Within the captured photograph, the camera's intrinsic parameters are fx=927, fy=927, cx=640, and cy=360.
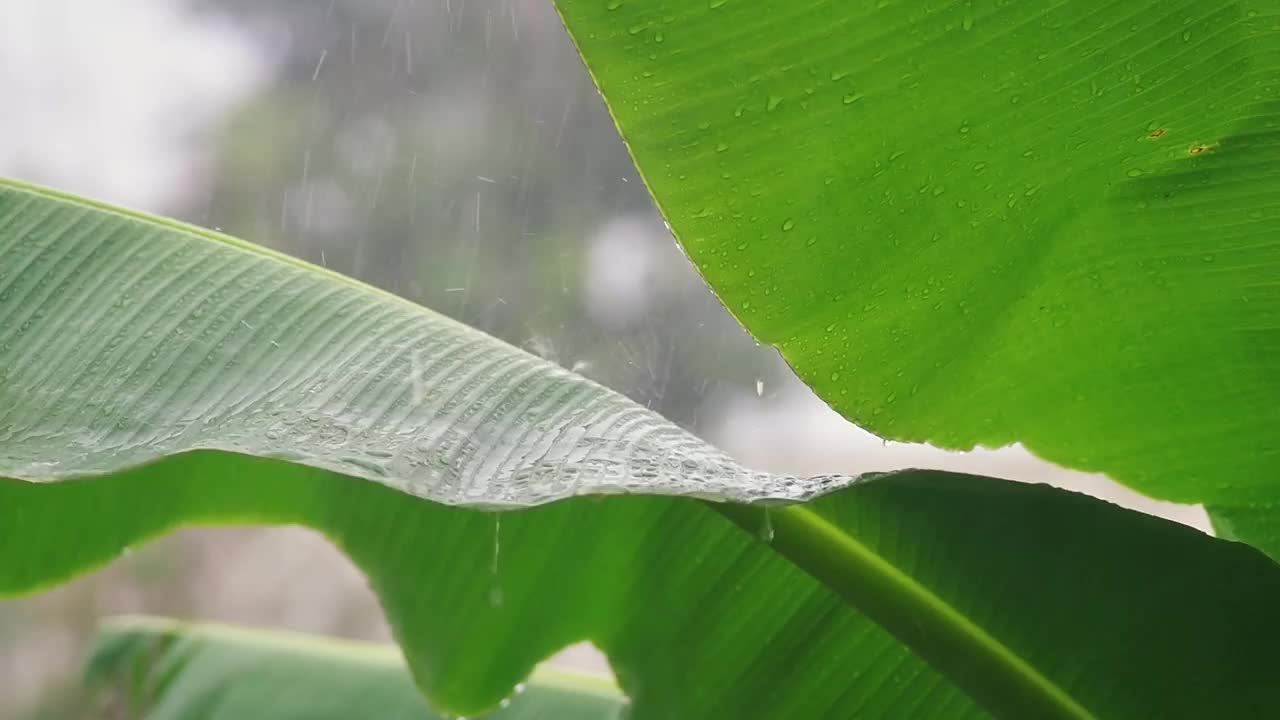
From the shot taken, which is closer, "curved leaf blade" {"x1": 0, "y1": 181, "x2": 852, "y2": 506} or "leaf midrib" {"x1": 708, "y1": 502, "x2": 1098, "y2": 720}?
"curved leaf blade" {"x1": 0, "y1": 181, "x2": 852, "y2": 506}

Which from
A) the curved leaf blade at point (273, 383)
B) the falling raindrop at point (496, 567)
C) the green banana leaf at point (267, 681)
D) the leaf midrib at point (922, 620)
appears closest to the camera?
the curved leaf blade at point (273, 383)

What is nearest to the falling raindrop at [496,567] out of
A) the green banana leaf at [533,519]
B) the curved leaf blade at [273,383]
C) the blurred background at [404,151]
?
the green banana leaf at [533,519]

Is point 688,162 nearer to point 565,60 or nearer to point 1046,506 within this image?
point 1046,506

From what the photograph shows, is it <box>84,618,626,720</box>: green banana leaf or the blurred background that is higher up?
the blurred background

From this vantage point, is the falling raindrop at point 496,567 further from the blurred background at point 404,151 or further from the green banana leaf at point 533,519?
the blurred background at point 404,151

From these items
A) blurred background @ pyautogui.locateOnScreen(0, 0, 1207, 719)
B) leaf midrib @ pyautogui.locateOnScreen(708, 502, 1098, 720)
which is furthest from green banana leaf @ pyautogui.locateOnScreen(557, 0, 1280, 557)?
blurred background @ pyautogui.locateOnScreen(0, 0, 1207, 719)

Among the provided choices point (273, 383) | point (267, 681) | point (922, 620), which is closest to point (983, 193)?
point (922, 620)

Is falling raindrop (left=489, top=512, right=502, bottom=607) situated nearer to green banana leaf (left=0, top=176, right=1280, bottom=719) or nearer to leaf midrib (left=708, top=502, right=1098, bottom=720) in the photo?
green banana leaf (left=0, top=176, right=1280, bottom=719)
